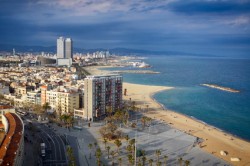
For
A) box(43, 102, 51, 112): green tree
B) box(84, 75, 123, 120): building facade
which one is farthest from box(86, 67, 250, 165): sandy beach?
box(43, 102, 51, 112): green tree

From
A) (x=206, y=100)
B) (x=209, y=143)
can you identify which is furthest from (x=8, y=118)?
(x=206, y=100)

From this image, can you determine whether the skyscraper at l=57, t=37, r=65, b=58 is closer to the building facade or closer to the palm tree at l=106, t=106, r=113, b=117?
the building facade

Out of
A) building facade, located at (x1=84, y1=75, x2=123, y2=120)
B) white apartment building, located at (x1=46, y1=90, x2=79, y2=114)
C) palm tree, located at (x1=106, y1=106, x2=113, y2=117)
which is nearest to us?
building facade, located at (x1=84, y1=75, x2=123, y2=120)

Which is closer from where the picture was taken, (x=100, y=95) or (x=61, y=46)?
(x=100, y=95)

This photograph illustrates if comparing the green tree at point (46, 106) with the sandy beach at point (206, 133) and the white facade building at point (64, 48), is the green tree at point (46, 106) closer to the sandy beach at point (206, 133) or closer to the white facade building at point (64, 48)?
the sandy beach at point (206, 133)

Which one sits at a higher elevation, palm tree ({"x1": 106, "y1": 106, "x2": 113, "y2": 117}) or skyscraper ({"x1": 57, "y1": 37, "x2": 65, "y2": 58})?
skyscraper ({"x1": 57, "y1": 37, "x2": 65, "y2": 58})

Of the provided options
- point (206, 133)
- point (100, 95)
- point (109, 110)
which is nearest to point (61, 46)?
point (100, 95)

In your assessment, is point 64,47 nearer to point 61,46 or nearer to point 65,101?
point 61,46

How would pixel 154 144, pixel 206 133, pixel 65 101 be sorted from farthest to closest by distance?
pixel 65 101, pixel 206 133, pixel 154 144

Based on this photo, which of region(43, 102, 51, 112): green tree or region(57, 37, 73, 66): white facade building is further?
region(57, 37, 73, 66): white facade building

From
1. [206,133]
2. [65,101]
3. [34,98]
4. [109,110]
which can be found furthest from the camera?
[34,98]
